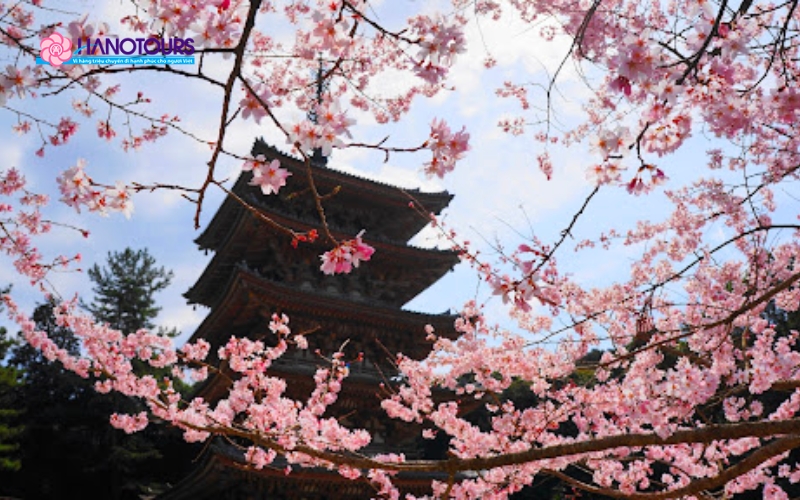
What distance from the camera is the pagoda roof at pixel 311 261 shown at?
1289cm

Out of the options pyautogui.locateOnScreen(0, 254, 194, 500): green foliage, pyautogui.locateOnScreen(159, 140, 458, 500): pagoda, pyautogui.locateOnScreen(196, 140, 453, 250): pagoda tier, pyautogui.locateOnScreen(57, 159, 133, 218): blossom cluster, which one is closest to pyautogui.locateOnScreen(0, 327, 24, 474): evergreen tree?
pyautogui.locateOnScreen(0, 254, 194, 500): green foliage

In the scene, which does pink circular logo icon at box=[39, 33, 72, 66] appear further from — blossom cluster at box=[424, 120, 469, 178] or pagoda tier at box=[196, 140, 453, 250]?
pagoda tier at box=[196, 140, 453, 250]

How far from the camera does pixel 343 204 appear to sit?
14.4 meters

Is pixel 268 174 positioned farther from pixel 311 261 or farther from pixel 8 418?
pixel 8 418

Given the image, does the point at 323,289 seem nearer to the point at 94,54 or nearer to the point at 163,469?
the point at 94,54

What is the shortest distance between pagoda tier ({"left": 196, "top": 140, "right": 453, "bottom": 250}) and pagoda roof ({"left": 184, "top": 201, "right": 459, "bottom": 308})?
40 centimetres

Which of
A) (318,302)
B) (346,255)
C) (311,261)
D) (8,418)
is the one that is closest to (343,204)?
(311,261)

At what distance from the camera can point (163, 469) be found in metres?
23.2

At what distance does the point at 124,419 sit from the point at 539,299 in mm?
6146

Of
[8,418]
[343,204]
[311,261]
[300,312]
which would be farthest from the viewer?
[8,418]

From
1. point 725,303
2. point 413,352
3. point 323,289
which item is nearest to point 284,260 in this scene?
point 323,289

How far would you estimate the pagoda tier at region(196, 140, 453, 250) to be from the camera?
13.6 m

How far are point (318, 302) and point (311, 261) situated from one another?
4.53 feet

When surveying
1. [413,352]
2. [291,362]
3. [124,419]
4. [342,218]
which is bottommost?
[124,419]
